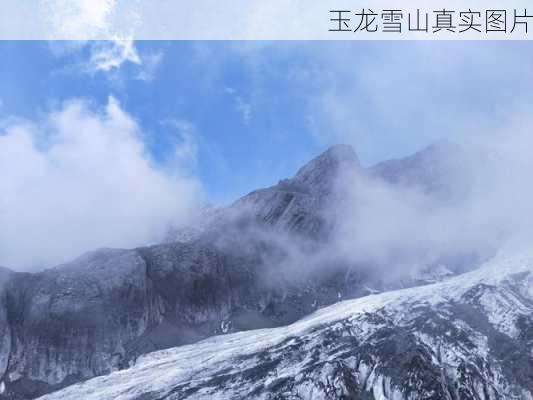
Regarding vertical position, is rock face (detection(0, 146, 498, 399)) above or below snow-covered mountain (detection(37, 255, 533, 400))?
above

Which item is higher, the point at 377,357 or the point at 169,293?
the point at 169,293

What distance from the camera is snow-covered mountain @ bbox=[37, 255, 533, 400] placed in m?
100

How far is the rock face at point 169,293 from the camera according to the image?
12988 centimetres

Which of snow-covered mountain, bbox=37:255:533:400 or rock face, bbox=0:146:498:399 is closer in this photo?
snow-covered mountain, bbox=37:255:533:400

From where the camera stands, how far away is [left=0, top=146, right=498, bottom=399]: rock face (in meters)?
130

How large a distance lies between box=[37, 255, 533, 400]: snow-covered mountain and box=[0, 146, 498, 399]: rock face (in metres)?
9.31

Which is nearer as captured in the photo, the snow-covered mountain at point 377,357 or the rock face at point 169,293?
the snow-covered mountain at point 377,357

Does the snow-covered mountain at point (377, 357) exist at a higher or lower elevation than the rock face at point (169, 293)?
lower

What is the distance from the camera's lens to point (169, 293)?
154250 millimetres

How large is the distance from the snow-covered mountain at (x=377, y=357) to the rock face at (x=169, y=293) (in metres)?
9.31

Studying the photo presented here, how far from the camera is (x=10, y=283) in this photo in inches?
5876

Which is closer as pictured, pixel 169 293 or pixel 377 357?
pixel 377 357

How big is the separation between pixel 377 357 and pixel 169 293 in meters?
69.0

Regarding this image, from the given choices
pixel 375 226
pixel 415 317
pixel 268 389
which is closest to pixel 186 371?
pixel 268 389
